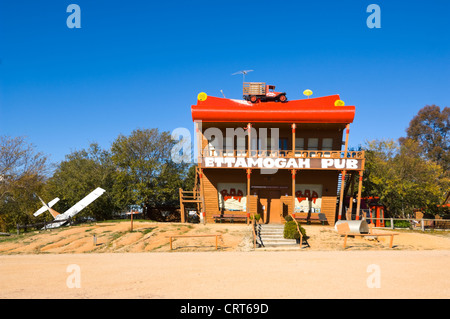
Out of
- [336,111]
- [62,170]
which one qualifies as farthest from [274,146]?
[62,170]

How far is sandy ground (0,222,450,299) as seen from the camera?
9.80 meters

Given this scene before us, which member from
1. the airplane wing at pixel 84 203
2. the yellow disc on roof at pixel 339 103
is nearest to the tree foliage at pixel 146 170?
the airplane wing at pixel 84 203

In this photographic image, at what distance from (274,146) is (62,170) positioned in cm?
2510

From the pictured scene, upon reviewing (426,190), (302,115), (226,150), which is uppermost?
(302,115)

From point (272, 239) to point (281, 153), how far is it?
9783mm

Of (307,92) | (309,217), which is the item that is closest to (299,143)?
(309,217)

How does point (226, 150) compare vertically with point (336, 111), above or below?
below

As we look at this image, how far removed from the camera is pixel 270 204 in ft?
93.2

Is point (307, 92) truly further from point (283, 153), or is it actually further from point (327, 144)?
point (283, 153)

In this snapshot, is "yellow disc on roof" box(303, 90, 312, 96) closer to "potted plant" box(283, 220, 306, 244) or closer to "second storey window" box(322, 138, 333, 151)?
"second storey window" box(322, 138, 333, 151)

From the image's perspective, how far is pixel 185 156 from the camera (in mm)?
41375
